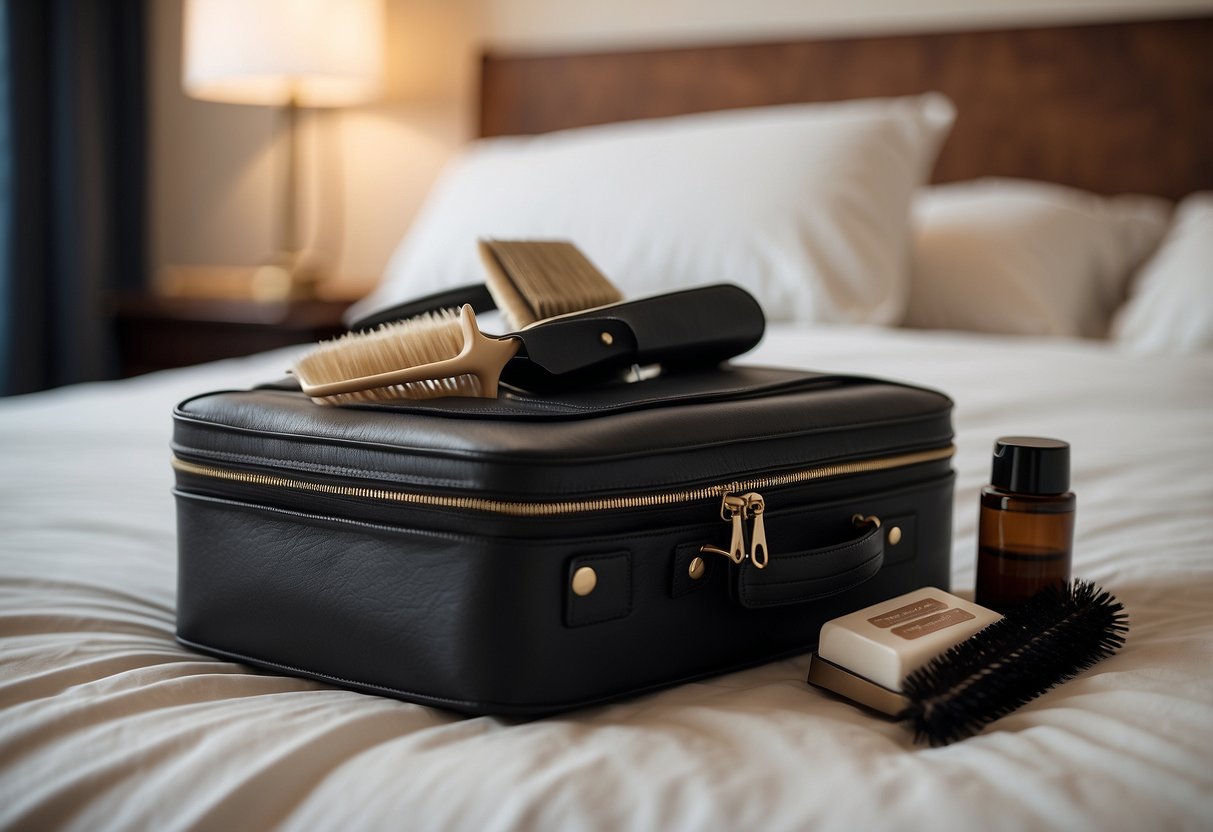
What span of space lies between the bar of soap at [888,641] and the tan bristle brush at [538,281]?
1.03 ft

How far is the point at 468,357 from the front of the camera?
0.69 meters

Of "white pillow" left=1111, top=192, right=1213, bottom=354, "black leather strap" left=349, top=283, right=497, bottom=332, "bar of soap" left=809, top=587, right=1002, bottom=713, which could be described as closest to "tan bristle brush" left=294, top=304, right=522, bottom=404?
"black leather strap" left=349, top=283, right=497, bottom=332

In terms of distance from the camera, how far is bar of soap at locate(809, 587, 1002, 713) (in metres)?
0.62

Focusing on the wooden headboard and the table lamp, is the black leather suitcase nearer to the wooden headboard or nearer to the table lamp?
the wooden headboard

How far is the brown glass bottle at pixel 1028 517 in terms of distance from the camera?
74 centimetres

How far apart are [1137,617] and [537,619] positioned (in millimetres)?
442

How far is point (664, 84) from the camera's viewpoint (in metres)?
2.56

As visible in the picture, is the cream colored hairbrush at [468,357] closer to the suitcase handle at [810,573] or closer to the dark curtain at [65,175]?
the suitcase handle at [810,573]

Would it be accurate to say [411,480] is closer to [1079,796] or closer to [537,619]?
[537,619]

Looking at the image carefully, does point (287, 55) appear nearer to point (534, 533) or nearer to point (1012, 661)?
point (534, 533)

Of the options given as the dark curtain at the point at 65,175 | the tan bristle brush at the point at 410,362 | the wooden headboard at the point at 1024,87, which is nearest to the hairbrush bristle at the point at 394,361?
the tan bristle brush at the point at 410,362

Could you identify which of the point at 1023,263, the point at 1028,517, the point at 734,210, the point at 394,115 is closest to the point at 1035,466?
the point at 1028,517

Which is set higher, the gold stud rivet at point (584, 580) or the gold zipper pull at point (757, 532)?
the gold zipper pull at point (757, 532)

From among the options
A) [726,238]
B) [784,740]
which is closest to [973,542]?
[784,740]
